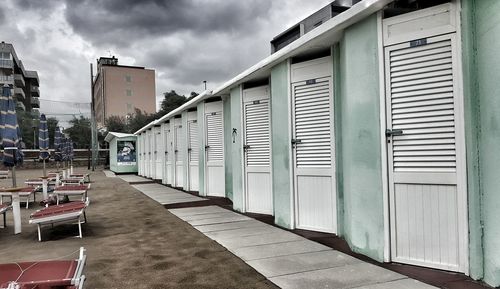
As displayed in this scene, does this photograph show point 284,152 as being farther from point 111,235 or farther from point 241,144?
point 111,235

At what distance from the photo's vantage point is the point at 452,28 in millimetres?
3418

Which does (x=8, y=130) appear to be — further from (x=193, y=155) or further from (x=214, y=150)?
(x=193, y=155)

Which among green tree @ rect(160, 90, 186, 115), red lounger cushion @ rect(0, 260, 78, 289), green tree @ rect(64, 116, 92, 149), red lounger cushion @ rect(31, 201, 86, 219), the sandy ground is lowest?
the sandy ground

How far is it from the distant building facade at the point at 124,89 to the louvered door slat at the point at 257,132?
63.4 m

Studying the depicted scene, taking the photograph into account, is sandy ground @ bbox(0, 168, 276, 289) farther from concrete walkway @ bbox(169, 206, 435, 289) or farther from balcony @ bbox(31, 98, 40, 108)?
balcony @ bbox(31, 98, 40, 108)

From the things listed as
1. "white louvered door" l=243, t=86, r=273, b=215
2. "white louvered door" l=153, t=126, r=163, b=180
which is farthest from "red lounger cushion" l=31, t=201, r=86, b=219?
"white louvered door" l=153, t=126, r=163, b=180

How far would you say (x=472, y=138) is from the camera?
10.8 feet

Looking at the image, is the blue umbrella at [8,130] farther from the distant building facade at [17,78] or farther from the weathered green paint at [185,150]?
the distant building facade at [17,78]

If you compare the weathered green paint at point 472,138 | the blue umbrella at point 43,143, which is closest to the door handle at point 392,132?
the weathered green paint at point 472,138

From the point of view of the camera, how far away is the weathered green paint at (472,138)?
3.25 metres

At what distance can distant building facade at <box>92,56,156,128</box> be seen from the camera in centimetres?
6638

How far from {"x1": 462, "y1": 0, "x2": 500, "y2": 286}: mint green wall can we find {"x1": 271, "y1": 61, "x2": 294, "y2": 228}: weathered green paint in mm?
2825

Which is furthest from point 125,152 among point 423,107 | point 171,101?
point 171,101

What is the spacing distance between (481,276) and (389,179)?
1.21m
